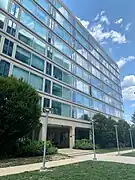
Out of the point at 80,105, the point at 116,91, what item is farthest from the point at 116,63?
the point at 80,105

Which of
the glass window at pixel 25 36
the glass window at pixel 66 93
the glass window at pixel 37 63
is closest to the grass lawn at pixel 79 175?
the glass window at pixel 37 63

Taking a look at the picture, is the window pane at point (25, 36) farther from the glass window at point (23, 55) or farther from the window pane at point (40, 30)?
the window pane at point (40, 30)

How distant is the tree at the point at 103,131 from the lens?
31.4 meters

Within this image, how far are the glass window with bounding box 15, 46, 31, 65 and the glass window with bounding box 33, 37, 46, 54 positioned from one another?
6.73ft

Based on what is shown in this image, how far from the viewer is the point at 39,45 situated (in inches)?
1011

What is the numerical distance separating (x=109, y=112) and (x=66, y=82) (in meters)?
20.2

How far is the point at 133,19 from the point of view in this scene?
1934 centimetres

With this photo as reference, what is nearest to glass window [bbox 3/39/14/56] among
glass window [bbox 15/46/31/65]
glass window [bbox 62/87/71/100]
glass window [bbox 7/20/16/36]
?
glass window [bbox 15/46/31/65]

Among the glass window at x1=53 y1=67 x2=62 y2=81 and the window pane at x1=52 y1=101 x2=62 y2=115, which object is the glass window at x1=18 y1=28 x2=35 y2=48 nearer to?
the glass window at x1=53 y1=67 x2=62 y2=81

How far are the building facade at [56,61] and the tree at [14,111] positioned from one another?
19.0 feet

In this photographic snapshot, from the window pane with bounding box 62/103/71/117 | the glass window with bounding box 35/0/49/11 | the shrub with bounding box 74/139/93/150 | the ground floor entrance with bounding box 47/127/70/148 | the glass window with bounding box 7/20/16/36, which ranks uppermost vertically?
the glass window with bounding box 35/0/49/11

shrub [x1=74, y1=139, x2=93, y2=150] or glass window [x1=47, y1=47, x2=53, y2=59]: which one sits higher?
glass window [x1=47, y1=47, x2=53, y2=59]

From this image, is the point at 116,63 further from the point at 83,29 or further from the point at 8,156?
the point at 8,156

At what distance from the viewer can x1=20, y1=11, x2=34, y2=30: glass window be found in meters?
23.4
